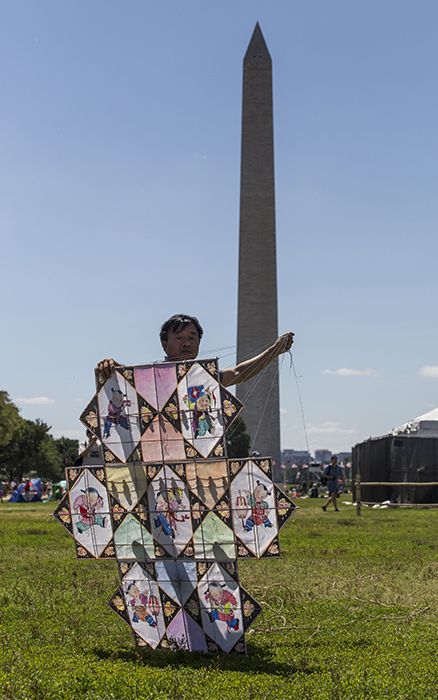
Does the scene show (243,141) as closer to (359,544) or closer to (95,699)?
(359,544)

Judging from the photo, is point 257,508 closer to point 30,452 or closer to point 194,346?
point 194,346

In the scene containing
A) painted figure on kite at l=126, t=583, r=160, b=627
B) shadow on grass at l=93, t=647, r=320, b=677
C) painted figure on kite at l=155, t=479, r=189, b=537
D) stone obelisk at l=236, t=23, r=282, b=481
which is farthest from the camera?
stone obelisk at l=236, t=23, r=282, b=481

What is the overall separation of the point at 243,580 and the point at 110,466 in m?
3.18

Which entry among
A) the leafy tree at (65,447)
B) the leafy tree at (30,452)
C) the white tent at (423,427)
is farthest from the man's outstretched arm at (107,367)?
the leafy tree at (65,447)

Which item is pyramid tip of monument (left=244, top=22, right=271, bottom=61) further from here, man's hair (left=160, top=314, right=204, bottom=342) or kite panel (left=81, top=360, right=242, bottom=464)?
kite panel (left=81, top=360, right=242, bottom=464)

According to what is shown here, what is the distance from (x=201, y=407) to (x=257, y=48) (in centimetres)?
4128

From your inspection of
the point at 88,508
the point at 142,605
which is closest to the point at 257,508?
the point at 142,605

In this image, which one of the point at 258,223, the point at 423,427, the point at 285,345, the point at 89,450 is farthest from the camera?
the point at 258,223

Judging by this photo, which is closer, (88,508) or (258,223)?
(88,508)

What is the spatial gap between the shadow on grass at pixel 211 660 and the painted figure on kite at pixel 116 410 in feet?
4.42

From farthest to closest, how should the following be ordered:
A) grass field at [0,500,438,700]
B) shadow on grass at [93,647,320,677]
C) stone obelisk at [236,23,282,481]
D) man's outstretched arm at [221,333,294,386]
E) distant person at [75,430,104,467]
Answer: stone obelisk at [236,23,282,481]
distant person at [75,430,104,467]
man's outstretched arm at [221,333,294,386]
shadow on grass at [93,647,320,677]
grass field at [0,500,438,700]

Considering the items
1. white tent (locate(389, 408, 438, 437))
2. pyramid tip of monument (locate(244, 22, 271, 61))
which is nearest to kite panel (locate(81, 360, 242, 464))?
white tent (locate(389, 408, 438, 437))

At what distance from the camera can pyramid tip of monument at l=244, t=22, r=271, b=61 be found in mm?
40250

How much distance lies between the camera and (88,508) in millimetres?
4250
